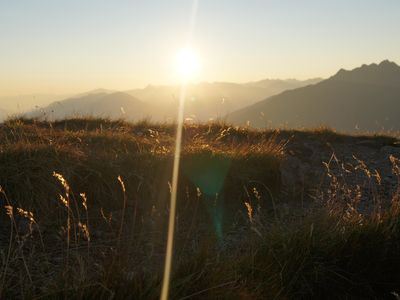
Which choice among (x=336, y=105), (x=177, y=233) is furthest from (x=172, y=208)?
(x=336, y=105)

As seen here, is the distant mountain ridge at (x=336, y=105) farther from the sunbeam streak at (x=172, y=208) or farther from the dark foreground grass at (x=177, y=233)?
the dark foreground grass at (x=177, y=233)

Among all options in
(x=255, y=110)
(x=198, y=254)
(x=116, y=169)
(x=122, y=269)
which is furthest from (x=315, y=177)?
(x=255, y=110)

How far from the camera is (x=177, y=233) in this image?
5.55 metres

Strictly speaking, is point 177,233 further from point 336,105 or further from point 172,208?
point 336,105

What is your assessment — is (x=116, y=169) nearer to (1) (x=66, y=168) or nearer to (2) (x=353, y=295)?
(1) (x=66, y=168)

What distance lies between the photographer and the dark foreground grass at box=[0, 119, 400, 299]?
3.72 m

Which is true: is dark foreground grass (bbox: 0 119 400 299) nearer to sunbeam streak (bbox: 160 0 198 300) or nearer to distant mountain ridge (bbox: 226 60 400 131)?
sunbeam streak (bbox: 160 0 198 300)

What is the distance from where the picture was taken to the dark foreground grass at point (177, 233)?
3717 millimetres

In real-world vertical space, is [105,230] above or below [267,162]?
below

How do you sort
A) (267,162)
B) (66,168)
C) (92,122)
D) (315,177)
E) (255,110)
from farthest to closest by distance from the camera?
(255,110)
(92,122)
(315,177)
(267,162)
(66,168)

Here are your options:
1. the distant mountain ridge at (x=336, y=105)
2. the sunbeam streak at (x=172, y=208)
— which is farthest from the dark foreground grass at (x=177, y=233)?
the distant mountain ridge at (x=336, y=105)

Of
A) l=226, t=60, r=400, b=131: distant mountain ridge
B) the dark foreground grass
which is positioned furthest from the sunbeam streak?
l=226, t=60, r=400, b=131: distant mountain ridge

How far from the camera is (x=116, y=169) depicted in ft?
22.1

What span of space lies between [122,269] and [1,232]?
2453 millimetres
